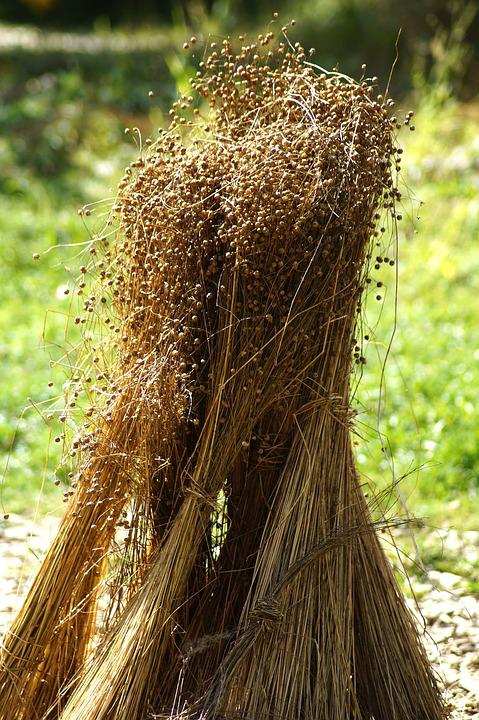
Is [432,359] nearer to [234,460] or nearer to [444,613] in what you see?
[444,613]

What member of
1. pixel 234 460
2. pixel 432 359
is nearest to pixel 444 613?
pixel 234 460

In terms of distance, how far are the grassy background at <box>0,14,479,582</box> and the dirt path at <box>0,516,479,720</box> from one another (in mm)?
160

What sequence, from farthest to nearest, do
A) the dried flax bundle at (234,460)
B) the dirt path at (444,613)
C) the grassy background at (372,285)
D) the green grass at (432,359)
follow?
the grassy background at (372,285), the green grass at (432,359), the dirt path at (444,613), the dried flax bundle at (234,460)

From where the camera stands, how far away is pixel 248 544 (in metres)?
2.47

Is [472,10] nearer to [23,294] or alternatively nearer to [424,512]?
[23,294]

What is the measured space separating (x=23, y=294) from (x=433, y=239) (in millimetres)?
3178

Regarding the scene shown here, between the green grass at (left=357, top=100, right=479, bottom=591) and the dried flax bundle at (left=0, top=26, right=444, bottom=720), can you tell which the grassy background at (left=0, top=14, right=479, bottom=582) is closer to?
the green grass at (left=357, top=100, right=479, bottom=591)

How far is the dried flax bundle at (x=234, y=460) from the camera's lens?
7.46 ft

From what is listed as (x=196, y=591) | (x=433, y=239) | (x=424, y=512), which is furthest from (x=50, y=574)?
(x=433, y=239)

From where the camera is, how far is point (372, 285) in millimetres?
6988

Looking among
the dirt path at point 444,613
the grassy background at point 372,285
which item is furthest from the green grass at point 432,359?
the dirt path at point 444,613

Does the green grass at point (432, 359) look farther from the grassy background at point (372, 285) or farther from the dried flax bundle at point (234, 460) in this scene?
the dried flax bundle at point (234, 460)

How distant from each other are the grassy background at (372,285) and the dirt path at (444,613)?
0.53 ft

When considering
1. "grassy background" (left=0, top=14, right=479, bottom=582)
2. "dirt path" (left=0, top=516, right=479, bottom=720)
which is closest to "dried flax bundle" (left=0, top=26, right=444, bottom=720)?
"grassy background" (left=0, top=14, right=479, bottom=582)
